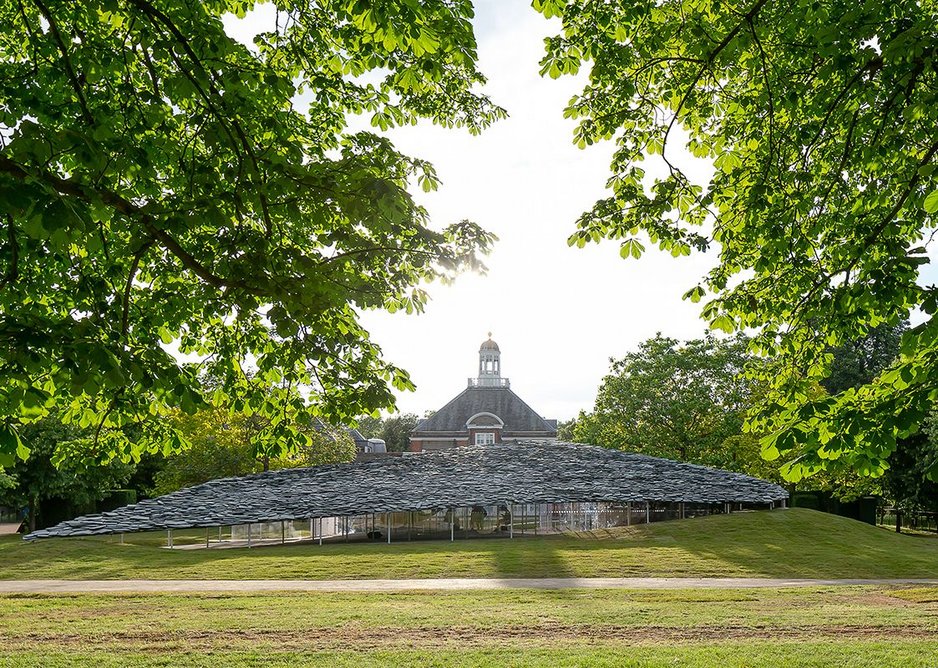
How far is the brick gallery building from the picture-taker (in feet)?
228

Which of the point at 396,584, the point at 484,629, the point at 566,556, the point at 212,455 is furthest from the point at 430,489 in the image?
the point at 484,629

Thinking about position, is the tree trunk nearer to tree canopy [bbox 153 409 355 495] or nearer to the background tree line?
tree canopy [bbox 153 409 355 495]

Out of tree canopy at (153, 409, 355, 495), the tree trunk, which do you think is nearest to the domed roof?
tree canopy at (153, 409, 355, 495)

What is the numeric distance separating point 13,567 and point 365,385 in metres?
23.9

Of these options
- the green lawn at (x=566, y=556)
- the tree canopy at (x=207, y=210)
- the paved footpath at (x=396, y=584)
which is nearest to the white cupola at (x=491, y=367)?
the green lawn at (x=566, y=556)

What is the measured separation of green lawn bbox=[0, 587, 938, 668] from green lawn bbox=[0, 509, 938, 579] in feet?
18.8

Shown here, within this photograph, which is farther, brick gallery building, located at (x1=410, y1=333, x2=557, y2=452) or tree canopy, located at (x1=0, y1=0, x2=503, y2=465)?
brick gallery building, located at (x1=410, y1=333, x2=557, y2=452)

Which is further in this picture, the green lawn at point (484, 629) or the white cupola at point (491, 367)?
the white cupola at point (491, 367)

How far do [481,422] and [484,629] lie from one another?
56.1 m

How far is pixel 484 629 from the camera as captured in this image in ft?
44.2

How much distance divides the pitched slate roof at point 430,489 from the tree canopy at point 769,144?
2528 cm

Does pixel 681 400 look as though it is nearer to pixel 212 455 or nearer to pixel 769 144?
pixel 212 455

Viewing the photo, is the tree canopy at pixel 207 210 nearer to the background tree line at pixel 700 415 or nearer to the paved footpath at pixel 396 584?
the paved footpath at pixel 396 584

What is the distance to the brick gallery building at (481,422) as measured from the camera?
6956cm
